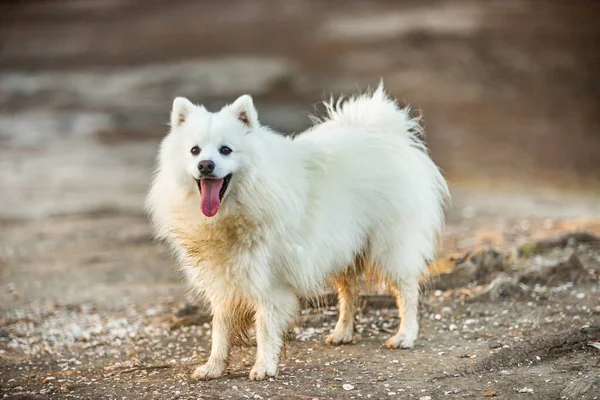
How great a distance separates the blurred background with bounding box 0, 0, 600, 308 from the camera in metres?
10.8

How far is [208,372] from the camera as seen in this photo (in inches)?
200

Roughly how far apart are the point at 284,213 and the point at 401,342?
139 centimetres

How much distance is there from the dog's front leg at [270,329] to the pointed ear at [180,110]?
124cm

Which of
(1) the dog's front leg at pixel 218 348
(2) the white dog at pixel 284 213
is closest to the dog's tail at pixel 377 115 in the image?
→ (2) the white dog at pixel 284 213

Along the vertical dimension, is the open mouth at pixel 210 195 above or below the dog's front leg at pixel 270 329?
above

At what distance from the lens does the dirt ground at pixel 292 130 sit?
520cm

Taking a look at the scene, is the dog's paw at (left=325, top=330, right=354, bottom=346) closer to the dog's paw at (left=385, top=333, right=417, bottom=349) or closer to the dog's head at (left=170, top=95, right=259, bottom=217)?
the dog's paw at (left=385, top=333, right=417, bottom=349)

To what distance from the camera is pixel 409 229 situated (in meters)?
5.70

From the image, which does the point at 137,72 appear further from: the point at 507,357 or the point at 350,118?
the point at 507,357

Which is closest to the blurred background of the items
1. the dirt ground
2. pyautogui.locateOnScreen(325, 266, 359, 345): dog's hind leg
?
the dirt ground

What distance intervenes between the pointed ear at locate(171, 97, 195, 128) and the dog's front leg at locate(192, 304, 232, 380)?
123 centimetres

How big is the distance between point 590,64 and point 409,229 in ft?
→ 50.2

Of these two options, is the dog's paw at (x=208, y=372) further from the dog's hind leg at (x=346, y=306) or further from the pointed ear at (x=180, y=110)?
the pointed ear at (x=180, y=110)

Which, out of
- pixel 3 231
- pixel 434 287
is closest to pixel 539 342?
pixel 434 287
